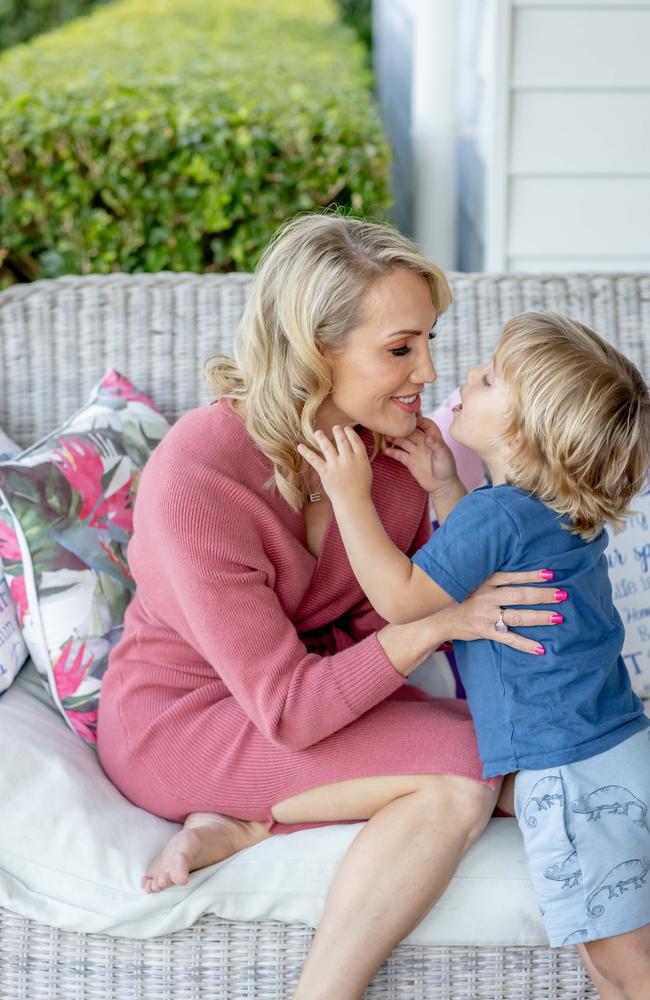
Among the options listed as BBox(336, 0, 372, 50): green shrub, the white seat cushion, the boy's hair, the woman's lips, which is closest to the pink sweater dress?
the white seat cushion

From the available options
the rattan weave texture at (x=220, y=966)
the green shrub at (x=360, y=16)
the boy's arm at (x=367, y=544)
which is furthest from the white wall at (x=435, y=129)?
the green shrub at (x=360, y=16)

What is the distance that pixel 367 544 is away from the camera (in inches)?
65.4

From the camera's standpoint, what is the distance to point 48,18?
1030 cm

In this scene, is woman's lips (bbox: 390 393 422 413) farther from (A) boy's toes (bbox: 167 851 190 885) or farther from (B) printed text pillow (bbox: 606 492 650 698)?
(A) boy's toes (bbox: 167 851 190 885)

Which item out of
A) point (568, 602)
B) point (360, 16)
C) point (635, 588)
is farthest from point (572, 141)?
point (360, 16)

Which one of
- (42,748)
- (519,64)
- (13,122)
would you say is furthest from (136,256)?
(42,748)

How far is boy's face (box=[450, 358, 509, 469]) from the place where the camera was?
172 centimetres

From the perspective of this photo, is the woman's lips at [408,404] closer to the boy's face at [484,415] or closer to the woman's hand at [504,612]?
the boy's face at [484,415]

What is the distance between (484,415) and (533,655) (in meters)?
0.37

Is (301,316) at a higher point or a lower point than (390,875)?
higher

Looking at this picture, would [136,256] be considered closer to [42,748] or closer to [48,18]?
[42,748]

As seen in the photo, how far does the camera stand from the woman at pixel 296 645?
5.31ft

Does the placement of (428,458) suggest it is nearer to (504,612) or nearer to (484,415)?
(484,415)

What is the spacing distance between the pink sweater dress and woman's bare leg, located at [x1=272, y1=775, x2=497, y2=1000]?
4 cm
